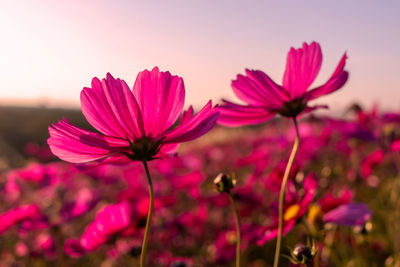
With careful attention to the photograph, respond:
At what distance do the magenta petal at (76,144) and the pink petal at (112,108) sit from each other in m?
0.02

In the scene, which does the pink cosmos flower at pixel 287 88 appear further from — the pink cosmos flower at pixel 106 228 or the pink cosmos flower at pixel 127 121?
the pink cosmos flower at pixel 106 228

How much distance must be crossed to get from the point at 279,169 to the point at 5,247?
312 cm

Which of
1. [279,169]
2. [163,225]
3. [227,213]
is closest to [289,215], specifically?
[279,169]

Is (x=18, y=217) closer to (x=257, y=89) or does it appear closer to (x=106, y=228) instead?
(x=106, y=228)

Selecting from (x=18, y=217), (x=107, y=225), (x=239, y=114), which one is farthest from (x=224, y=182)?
(x=18, y=217)

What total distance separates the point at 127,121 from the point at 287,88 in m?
0.31

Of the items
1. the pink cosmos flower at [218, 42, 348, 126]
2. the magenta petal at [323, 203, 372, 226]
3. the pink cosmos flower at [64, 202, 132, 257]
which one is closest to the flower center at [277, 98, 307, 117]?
the pink cosmos flower at [218, 42, 348, 126]

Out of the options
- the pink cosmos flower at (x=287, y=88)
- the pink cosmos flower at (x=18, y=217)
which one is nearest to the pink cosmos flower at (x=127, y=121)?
the pink cosmos flower at (x=287, y=88)

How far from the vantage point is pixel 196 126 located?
525mm

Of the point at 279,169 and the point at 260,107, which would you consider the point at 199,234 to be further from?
the point at 260,107

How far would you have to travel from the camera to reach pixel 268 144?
398cm

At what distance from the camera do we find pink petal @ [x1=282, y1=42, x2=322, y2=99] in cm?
65

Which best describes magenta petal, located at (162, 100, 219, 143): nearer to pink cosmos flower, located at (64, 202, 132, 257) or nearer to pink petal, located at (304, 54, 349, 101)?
pink petal, located at (304, 54, 349, 101)

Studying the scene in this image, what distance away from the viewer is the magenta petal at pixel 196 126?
0.51 metres
